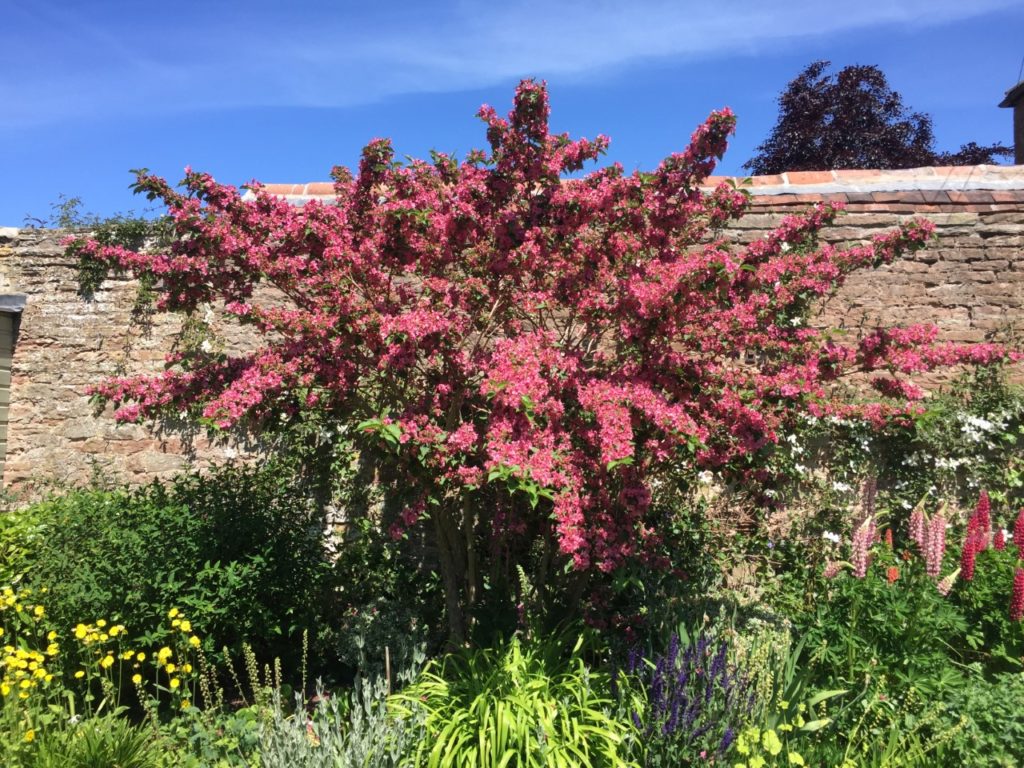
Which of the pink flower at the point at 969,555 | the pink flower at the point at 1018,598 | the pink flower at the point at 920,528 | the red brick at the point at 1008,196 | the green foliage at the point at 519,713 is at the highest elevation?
the red brick at the point at 1008,196

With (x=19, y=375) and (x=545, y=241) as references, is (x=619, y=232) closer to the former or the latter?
(x=545, y=241)

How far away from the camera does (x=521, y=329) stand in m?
5.05

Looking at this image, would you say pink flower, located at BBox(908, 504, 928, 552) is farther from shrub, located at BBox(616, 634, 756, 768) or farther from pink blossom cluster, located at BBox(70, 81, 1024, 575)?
shrub, located at BBox(616, 634, 756, 768)

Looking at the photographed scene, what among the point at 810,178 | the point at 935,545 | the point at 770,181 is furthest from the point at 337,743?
the point at 810,178

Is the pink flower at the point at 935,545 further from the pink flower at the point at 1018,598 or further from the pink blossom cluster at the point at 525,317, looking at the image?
the pink flower at the point at 1018,598

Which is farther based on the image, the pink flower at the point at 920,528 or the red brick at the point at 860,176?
the red brick at the point at 860,176

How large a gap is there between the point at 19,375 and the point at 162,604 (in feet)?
13.4

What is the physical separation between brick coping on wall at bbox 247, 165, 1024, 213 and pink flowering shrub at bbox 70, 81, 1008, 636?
1.87 meters

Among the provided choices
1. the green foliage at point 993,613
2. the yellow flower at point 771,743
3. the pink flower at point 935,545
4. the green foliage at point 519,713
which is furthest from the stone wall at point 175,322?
the yellow flower at point 771,743

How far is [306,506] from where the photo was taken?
6176 millimetres

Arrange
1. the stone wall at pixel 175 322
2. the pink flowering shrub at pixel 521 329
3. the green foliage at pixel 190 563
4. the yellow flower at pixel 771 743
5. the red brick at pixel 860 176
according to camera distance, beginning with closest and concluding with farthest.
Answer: the yellow flower at pixel 771 743
the pink flowering shrub at pixel 521 329
the green foliage at pixel 190 563
the stone wall at pixel 175 322
the red brick at pixel 860 176

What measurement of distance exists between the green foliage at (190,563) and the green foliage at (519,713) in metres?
1.31

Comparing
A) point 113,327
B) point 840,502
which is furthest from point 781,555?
point 113,327

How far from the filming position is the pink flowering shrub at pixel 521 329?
401 cm
